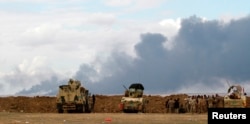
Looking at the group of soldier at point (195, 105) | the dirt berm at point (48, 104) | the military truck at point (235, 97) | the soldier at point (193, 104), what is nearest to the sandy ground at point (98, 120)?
the military truck at point (235, 97)

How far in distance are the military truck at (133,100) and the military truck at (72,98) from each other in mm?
3676

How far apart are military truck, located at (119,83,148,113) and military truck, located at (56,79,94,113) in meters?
3.68

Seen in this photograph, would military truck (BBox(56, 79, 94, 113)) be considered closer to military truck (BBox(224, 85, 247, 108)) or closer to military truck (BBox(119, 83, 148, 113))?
military truck (BBox(119, 83, 148, 113))

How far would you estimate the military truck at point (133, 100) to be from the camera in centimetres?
5322

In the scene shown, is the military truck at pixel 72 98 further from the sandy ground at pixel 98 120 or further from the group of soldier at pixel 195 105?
the sandy ground at pixel 98 120

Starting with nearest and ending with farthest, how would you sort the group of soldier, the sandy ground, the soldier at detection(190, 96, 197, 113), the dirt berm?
the sandy ground, the soldier at detection(190, 96, 197, 113), the group of soldier, the dirt berm

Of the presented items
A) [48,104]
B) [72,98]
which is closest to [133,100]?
[72,98]

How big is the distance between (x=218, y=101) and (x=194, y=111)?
2823mm

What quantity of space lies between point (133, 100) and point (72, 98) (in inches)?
220

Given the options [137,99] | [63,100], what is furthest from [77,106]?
[137,99]

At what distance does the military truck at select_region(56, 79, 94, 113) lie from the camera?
53.5 metres

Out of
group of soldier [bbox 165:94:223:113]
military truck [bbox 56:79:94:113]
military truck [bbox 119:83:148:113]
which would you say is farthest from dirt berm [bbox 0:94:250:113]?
military truck [bbox 56:79:94:113]

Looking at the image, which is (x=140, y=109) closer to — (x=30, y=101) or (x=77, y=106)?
(x=77, y=106)

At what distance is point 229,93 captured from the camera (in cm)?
5116
